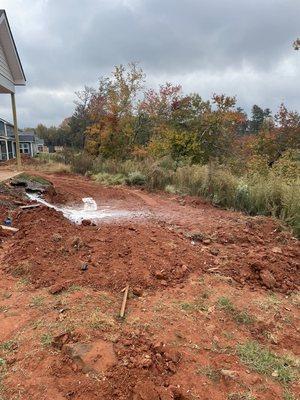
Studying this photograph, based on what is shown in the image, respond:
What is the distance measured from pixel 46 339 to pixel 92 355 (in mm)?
466

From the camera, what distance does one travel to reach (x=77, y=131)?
34125mm

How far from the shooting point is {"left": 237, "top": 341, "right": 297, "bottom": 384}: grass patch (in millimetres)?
2650

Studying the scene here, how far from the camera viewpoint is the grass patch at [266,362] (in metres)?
2.65

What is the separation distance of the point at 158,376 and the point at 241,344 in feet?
3.04

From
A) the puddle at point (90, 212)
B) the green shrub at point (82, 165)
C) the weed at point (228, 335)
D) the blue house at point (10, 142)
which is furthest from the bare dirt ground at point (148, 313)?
the blue house at point (10, 142)

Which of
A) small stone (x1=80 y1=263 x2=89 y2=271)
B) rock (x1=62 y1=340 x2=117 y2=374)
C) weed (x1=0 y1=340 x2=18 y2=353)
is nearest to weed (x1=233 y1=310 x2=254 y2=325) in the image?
rock (x1=62 y1=340 x2=117 y2=374)

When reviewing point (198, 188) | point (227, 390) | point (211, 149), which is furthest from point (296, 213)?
point (211, 149)

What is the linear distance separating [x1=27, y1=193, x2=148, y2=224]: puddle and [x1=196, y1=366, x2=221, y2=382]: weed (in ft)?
14.1

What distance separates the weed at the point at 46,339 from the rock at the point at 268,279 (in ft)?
8.66

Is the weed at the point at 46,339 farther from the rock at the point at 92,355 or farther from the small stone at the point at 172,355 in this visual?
the small stone at the point at 172,355

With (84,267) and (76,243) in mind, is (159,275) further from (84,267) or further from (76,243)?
(76,243)

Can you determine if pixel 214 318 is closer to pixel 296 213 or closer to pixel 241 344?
pixel 241 344

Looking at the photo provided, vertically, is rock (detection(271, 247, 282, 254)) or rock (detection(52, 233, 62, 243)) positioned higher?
rock (detection(52, 233, 62, 243))

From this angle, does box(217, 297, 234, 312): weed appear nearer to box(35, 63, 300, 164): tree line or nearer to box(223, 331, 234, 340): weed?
box(223, 331, 234, 340): weed
